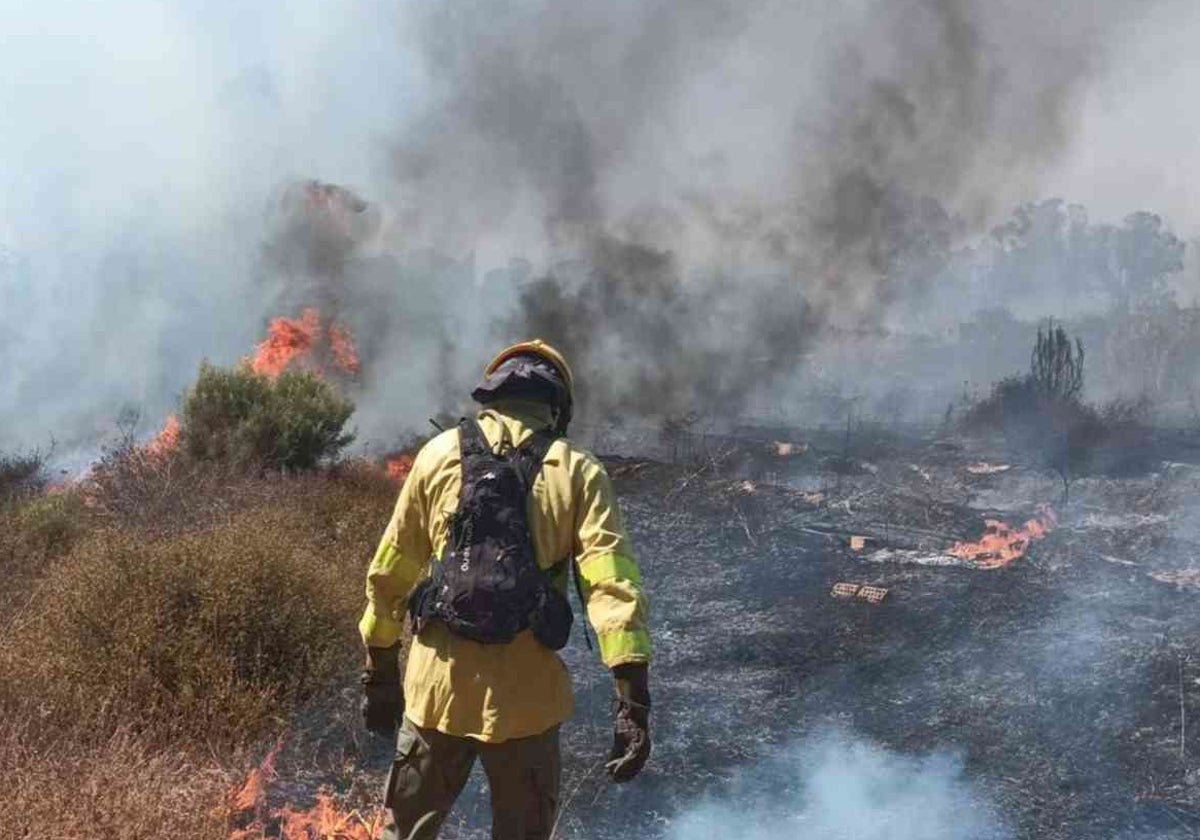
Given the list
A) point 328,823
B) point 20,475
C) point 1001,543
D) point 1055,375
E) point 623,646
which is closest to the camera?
point 623,646

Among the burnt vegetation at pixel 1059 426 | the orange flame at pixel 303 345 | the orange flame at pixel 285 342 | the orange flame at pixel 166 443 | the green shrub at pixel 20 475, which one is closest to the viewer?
the green shrub at pixel 20 475

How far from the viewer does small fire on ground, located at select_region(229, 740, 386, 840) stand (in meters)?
3.77

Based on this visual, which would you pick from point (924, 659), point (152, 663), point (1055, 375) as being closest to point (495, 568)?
point (152, 663)

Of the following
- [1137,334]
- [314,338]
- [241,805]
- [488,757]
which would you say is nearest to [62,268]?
[314,338]

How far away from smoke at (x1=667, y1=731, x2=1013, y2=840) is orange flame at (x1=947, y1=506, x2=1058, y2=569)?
4477 millimetres

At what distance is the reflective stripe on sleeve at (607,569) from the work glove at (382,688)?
68cm

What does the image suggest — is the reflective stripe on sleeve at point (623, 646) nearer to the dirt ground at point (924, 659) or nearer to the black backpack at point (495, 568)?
the black backpack at point (495, 568)

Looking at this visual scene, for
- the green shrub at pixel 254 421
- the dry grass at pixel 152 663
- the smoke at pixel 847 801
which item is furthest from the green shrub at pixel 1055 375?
the smoke at pixel 847 801

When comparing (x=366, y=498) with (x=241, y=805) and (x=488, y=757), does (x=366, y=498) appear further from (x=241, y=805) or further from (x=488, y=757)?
(x=488, y=757)

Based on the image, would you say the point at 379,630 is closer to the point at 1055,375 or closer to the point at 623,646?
the point at 623,646

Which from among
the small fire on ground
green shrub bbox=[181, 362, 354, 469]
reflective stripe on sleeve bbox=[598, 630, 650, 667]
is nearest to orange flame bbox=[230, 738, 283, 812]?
the small fire on ground

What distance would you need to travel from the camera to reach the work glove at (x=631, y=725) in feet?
8.01

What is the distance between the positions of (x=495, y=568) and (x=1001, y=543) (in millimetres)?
8584

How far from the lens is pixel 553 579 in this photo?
2.62 metres
